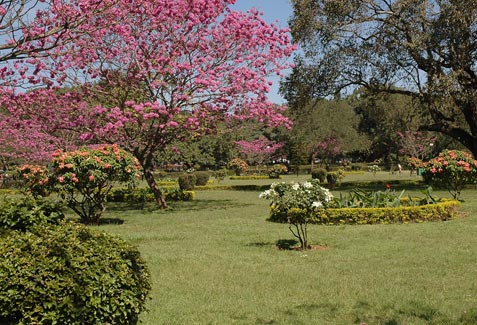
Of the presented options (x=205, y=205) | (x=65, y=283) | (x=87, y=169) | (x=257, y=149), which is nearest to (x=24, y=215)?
(x=65, y=283)

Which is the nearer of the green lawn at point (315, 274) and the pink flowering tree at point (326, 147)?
the green lawn at point (315, 274)

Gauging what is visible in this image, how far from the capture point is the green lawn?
575 cm

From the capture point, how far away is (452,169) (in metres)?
17.6

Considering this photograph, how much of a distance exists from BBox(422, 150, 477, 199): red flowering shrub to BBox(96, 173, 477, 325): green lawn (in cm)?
457

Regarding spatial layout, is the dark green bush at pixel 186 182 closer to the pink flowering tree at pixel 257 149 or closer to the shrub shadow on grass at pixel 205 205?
the shrub shadow on grass at pixel 205 205

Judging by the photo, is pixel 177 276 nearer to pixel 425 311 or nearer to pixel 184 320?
pixel 184 320

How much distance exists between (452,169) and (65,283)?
16.4 m

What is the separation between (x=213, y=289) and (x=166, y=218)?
33.2 feet

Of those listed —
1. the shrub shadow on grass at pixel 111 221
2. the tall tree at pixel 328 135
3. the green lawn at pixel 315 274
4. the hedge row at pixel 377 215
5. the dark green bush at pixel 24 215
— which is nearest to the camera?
the dark green bush at pixel 24 215

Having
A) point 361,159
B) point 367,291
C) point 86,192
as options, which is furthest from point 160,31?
point 361,159

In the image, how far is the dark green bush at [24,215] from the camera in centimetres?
505

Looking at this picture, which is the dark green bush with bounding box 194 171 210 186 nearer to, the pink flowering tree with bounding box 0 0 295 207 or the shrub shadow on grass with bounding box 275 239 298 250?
the pink flowering tree with bounding box 0 0 295 207

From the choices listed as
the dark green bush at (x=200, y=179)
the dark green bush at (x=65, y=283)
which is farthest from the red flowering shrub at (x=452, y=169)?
the dark green bush at (x=200, y=179)

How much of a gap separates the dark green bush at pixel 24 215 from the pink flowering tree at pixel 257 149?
53097 millimetres
